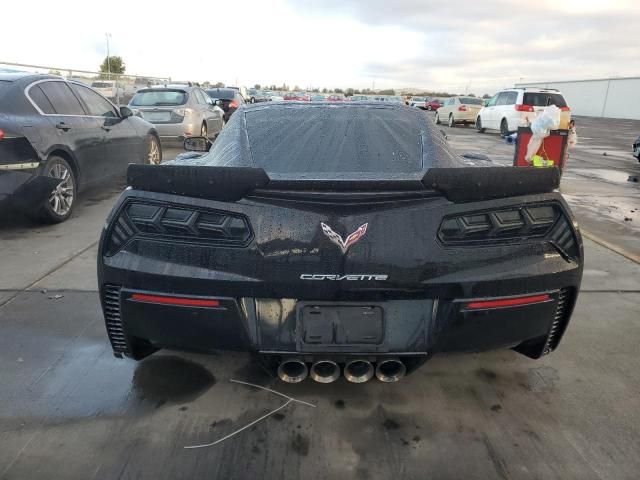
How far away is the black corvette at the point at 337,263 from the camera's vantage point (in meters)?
2.12

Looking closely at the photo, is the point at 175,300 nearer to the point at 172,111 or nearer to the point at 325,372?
the point at 325,372

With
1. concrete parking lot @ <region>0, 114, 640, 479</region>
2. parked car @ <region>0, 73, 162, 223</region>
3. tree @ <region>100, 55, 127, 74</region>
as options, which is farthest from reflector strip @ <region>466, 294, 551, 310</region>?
tree @ <region>100, 55, 127, 74</region>

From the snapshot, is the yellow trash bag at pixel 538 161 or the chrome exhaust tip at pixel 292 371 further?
the yellow trash bag at pixel 538 161

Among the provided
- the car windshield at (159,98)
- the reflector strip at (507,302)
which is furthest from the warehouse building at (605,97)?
the reflector strip at (507,302)

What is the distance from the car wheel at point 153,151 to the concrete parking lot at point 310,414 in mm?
5257

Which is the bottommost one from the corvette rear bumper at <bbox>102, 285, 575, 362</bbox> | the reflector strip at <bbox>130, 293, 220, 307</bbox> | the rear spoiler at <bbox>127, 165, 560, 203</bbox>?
the corvette rear bumper at <bbox>102, 285, 575, 362</bbox>

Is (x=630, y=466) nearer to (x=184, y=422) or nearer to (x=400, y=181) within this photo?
(x=400, y=181)

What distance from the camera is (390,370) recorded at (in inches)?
91.9

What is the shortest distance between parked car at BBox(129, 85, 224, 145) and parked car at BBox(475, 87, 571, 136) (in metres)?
10.5

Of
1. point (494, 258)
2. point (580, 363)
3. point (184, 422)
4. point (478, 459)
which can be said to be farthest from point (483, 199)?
point (184, 422)

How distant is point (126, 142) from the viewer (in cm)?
760

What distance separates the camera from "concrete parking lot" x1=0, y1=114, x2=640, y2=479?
2.19 m

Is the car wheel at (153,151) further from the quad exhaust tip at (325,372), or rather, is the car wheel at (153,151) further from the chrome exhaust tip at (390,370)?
the chrome exhaust tip at (390,370)

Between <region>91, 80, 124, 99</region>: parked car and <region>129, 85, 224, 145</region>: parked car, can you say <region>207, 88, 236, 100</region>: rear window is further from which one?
<region>129, 85, 224, 145</region>: parked car
